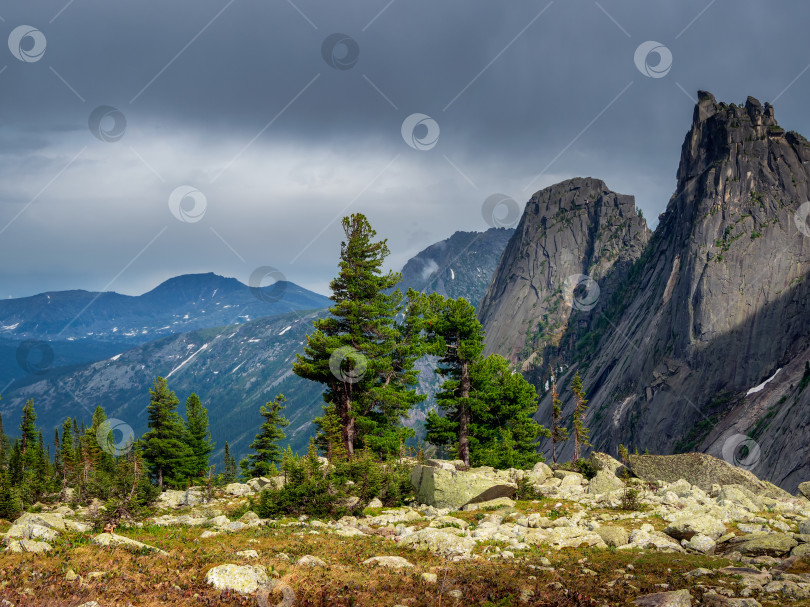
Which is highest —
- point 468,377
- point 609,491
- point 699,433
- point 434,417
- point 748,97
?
point 748,97

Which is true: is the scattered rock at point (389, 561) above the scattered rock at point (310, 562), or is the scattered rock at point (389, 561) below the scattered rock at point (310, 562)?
below

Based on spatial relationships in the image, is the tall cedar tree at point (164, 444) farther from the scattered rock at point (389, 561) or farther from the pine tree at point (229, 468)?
the scattered rock at point (389, 561)

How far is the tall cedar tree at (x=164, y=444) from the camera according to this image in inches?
2484

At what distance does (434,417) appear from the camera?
136 feet

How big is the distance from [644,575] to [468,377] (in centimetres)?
2704

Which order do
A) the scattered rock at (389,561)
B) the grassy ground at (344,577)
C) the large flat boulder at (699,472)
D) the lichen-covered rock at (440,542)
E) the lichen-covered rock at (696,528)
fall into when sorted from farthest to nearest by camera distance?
the large flat boulder at (699,472)
the lichen-covered rock at (696,528)
the lichen-covered rock at (440,542)
the scattered rock at (389,561)
the grassy ground at (344,577)

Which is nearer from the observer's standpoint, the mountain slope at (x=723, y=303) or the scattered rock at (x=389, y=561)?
the scattered rock at (x=389, y=561)

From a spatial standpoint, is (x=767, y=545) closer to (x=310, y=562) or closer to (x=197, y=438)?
(x=310, y=562)

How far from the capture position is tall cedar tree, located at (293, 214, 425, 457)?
36.8 meters

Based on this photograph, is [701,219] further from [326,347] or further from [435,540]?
[435,540]

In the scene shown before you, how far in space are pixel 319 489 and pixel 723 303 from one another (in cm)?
15171

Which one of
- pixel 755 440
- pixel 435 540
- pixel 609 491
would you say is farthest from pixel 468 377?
pixel 755 440

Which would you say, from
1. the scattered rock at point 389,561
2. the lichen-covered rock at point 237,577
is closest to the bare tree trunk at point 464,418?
the scattered rock at point 389,561

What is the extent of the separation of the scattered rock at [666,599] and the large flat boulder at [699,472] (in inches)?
876
